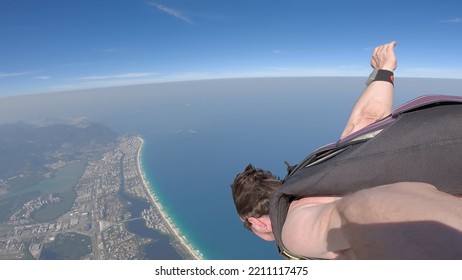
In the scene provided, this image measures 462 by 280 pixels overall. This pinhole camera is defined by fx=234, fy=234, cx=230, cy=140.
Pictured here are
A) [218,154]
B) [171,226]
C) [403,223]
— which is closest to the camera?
[403,223]

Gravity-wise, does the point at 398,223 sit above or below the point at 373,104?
below

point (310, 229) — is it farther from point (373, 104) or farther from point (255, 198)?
point (373, 104)

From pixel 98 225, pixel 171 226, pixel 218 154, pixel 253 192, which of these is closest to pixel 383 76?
pixel 253 192

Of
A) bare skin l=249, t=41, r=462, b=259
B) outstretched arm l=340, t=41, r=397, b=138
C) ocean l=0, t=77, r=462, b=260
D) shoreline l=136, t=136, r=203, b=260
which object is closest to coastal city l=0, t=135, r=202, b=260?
shoreline l=136, t=136, r=203, b=260

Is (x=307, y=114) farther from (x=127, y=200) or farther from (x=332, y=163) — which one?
(x=332, y=163)

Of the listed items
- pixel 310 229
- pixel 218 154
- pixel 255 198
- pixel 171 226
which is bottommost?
pixel 171 226

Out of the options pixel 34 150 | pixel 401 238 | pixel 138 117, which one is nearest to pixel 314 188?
pixel 401 238
